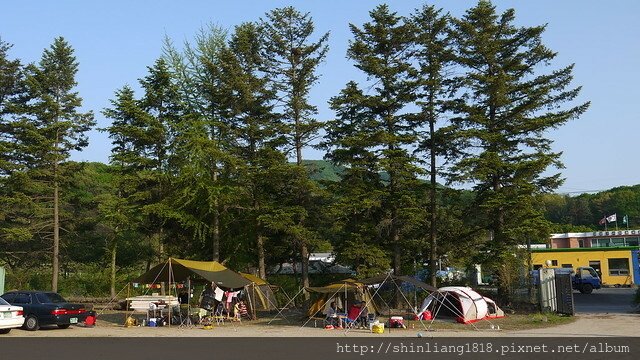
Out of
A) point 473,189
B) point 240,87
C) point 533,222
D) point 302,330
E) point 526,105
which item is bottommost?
point 302,330

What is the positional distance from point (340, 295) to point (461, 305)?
492cm

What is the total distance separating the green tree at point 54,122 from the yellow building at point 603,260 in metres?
35.1

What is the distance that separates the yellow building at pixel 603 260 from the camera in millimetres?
46562

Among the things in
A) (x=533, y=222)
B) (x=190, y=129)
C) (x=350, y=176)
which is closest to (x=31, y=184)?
(x=190, y=129)

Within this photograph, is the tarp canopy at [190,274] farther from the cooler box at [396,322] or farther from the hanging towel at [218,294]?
the cooler box at [396,322]

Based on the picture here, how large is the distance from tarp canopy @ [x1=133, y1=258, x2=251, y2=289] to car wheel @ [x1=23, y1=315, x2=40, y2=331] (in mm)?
4323

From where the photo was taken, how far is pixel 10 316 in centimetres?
1962

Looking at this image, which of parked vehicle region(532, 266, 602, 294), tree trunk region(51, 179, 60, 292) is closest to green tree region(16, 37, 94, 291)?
tree trunk region(51, 179, 60, 292)

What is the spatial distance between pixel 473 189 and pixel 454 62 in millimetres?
6629

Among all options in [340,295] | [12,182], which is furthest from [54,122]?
[340,295]

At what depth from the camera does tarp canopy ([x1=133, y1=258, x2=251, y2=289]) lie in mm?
23531

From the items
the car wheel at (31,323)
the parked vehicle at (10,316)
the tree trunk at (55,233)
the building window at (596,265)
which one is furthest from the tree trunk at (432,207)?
the building window at (596,265)
